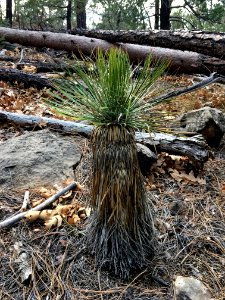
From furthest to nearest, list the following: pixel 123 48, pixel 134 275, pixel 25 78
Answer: pixel 123 48, pixel 25 78, pixel 134 275

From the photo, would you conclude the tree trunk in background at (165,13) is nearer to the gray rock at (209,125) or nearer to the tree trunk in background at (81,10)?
the tree trunk in background at (81,10)

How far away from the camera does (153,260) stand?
214 centimetres

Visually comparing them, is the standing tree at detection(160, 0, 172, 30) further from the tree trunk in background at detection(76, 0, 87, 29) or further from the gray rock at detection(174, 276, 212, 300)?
the gray rock at detection(174, 276, 212, 300)

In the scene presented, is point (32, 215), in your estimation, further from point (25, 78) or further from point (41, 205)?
point (25, 78)

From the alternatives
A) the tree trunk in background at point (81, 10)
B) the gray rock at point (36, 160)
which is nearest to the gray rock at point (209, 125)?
the gray rock at point (36, 160)

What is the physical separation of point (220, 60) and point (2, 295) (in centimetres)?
557

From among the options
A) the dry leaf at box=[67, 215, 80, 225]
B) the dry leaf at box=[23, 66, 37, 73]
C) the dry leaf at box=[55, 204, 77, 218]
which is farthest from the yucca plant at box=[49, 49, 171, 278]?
the dry leaf at box=[23, 66, 37, 73]

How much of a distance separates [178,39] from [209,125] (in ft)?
10.6

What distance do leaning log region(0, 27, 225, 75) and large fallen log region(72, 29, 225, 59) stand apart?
0.16m

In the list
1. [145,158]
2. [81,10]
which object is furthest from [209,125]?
[81,10]

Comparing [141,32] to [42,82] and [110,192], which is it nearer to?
[42,82]

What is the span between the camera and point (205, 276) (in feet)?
6.81

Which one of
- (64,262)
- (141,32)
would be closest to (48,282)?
(64,262)

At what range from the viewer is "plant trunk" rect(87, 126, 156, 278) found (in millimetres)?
1866
